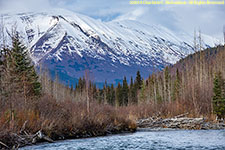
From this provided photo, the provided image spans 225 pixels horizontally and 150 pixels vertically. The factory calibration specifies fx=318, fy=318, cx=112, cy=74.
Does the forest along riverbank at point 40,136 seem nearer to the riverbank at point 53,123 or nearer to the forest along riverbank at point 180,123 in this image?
the riverbank at point 53,123

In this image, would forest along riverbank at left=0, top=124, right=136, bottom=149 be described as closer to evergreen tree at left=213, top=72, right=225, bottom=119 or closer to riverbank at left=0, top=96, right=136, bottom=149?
riverbank at left=0, top=96, right=136, bottom=149

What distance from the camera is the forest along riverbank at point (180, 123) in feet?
104

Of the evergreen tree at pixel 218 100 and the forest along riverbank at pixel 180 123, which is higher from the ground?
the evergreen tree at pixel 218 100

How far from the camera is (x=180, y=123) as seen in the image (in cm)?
3334

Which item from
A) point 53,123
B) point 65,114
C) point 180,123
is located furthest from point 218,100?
point 53,123

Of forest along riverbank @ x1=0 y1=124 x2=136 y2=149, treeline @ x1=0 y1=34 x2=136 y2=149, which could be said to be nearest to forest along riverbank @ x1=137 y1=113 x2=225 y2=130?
treeline @ x1=0 y1=34 x2=136 y2=149

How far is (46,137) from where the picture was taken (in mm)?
20875

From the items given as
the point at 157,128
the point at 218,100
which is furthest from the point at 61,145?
the point at 218,100

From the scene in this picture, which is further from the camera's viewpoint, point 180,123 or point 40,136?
point 180,123

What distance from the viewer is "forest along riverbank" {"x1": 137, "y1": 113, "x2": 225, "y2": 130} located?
3167 centimetres

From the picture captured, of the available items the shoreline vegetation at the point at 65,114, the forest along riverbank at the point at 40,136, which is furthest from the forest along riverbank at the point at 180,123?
the forest along riverbank at the point at 40,136

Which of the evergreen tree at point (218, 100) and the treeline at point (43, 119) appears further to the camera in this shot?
the evergreen tree at point (218, 100)

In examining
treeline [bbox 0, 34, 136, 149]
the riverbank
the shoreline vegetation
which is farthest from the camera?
the shoreline vegetation

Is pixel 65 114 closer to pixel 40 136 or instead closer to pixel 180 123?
pixel 40 136
